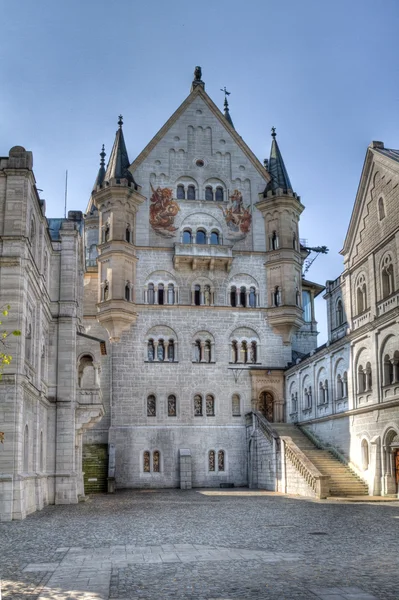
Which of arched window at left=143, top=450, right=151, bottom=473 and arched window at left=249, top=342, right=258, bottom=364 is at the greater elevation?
arched window at left=249, top=342, right=258, bottom=364

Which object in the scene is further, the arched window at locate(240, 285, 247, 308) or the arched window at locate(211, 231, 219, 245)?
the arched window at locate(211, 231, 219, 245)

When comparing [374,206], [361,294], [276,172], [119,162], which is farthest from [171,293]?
[374,206]

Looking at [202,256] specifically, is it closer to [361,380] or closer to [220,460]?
[220,460]

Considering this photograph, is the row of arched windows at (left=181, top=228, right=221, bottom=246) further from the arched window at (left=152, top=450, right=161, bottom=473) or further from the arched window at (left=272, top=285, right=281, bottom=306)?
the arched window at (left=152, top=450, right=161, bottom=473)

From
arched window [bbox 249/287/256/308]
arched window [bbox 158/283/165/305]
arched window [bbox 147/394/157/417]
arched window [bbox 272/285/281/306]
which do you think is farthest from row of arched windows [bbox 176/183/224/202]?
arched window [bbox 147/394/157/417]

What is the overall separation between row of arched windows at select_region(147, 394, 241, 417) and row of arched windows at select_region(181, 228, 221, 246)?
1201cm

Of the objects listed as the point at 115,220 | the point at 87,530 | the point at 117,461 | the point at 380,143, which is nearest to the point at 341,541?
the point at 87,530

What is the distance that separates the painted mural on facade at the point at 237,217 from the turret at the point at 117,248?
279 inches

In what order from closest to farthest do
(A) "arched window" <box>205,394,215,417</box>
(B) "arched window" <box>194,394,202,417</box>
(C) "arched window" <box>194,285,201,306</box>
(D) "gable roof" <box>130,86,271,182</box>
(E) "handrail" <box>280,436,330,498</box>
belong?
(E) "handrail" <box>280,436,330,498</box> → (B) "arched window" <box>194,394,202,417</box> → (A) "arched window" <box>205,394,215,417</box> → (C) "arched window" <box>194,285,201,306</box> → (D) "gable roof" <box>130,86,271,182</box>

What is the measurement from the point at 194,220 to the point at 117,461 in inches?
765

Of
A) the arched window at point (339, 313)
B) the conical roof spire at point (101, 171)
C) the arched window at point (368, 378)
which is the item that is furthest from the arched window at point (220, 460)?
the conical roof spire at point (101, 171)

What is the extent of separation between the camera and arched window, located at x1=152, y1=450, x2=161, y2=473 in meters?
51.2

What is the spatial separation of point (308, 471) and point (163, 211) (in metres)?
25.7

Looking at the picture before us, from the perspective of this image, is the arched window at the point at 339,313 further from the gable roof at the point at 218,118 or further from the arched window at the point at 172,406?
the arched window at the point at 172,406
